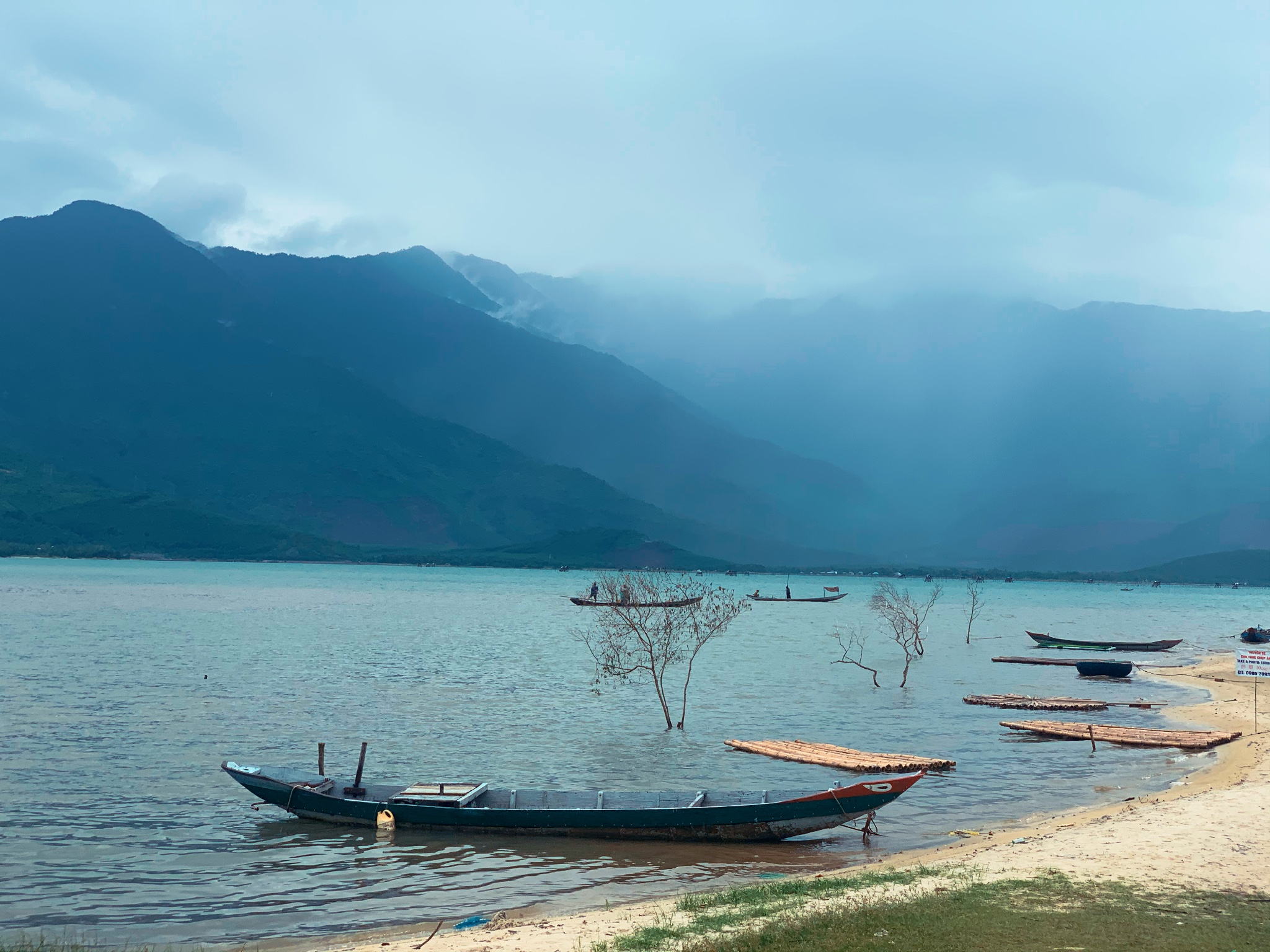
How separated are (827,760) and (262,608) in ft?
363

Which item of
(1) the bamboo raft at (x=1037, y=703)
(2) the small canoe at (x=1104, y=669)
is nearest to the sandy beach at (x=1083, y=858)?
(1) the bamboo raft at (x=1037, y=703)

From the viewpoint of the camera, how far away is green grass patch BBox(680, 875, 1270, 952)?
13117 millimetres

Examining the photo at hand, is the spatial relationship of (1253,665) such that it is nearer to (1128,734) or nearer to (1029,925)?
(1128,734)

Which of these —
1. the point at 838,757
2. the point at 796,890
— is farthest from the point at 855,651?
the point at 796,890

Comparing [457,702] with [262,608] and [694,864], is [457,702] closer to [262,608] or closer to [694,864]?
[694,864]

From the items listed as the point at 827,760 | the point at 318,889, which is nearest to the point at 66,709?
the point at 318,889

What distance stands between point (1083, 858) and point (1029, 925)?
5633 mm

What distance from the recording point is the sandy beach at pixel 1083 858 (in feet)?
53.3

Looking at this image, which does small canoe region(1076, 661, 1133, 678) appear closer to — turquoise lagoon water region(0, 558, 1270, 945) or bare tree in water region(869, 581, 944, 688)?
turquoise lagoon water region(0, 558, 1270, 945)

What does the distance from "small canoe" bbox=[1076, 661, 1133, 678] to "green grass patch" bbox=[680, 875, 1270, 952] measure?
54.3 metres

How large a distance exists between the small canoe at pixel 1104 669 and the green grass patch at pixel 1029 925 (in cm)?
5428

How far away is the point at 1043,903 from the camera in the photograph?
1527 cm

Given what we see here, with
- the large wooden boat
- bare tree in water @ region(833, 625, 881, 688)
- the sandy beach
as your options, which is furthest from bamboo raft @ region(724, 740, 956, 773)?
bare tree in water @ region(833, 625, 881, 688)

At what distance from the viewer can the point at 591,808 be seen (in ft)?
78.1
